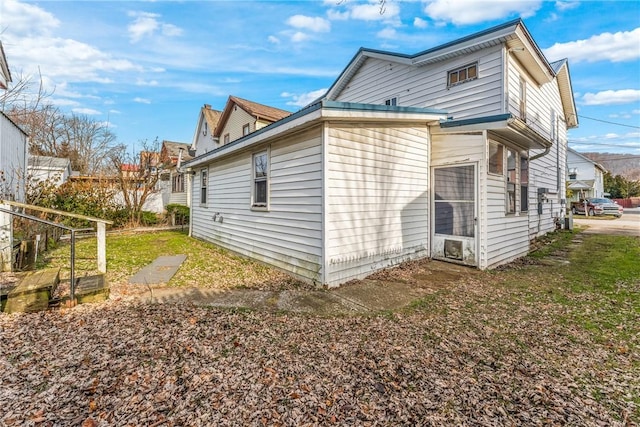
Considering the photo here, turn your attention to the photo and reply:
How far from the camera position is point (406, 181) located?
21.3 feet

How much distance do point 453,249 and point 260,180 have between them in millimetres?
4745

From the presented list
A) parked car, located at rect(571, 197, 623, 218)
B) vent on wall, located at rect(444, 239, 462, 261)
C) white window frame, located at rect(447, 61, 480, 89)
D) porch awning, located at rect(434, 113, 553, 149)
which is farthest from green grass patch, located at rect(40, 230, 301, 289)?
parked car, located at rect(571, 197, 623, 218)

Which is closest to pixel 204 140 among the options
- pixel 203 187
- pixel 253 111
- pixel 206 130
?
pixel 206 130

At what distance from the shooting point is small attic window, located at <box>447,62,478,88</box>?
8.34 m

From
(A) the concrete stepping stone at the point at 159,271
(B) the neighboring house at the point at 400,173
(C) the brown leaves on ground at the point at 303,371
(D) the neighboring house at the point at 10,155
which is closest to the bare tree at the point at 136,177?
A: (D) the neighboring house at the point at 10,155

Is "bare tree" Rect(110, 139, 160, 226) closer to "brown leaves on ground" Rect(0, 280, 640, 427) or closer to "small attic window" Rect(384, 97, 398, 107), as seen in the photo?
"small attic window" Rect(384, 97, 398, 107)

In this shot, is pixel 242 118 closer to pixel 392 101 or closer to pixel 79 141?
pixel 392 101

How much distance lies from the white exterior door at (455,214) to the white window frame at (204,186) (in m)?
7.20

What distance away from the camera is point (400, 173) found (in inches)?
250

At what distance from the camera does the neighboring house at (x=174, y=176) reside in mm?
20500

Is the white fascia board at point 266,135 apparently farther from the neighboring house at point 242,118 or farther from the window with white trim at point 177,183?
the window with white trim at point 177,183

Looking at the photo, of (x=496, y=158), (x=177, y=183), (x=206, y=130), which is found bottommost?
(x=496, y=158)

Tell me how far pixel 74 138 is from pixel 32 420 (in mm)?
31091

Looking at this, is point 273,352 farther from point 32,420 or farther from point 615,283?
point 615,283
